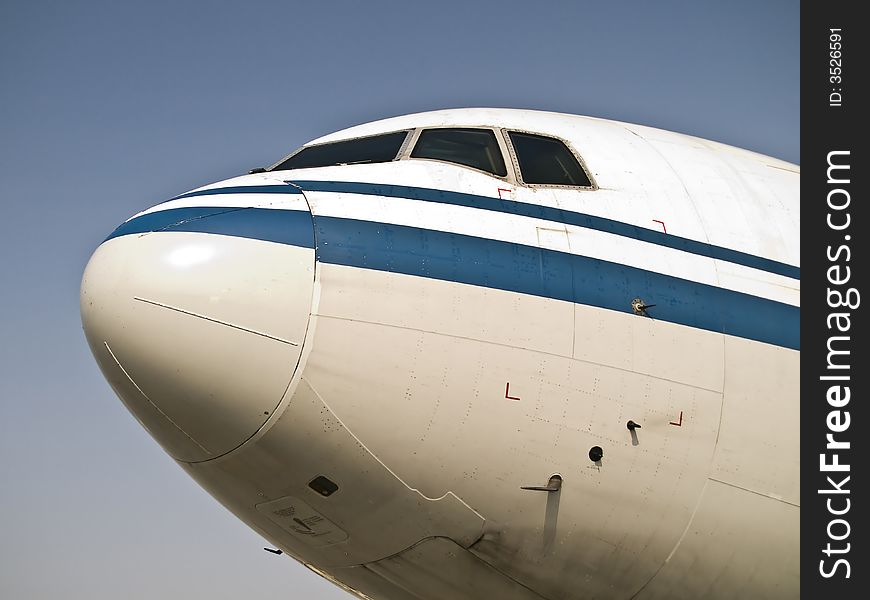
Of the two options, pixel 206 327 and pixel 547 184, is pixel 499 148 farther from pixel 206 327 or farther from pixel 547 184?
pixel 206 327

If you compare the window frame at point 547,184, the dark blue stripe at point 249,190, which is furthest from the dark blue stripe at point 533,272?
the window frame at point 547,184

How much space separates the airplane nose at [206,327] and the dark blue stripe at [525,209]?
1.99 feet

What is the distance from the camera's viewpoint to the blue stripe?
8.16 meters

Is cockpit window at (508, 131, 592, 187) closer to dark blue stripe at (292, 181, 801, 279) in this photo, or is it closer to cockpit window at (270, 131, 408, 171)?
dark blue stripe at (292, 181, 801, 279)

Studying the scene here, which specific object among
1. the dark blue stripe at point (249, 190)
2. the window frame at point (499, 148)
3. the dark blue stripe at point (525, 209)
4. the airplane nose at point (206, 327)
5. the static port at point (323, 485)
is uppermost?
the window frame at point (499, 148)

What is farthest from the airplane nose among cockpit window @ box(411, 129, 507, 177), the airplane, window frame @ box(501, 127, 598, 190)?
window frame @ box(501, 127, 598, 190)

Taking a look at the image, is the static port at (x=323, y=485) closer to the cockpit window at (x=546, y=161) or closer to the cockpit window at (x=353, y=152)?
the cockpit window at (x=353, y=152)

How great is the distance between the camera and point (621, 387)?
27.3ft

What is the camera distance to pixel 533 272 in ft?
27.6

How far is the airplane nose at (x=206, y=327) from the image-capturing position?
7.81m

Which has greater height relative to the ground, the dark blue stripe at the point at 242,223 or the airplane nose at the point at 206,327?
the dark blue stripe at the point at 242,223

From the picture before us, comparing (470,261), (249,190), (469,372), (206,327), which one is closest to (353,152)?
(249,190)
